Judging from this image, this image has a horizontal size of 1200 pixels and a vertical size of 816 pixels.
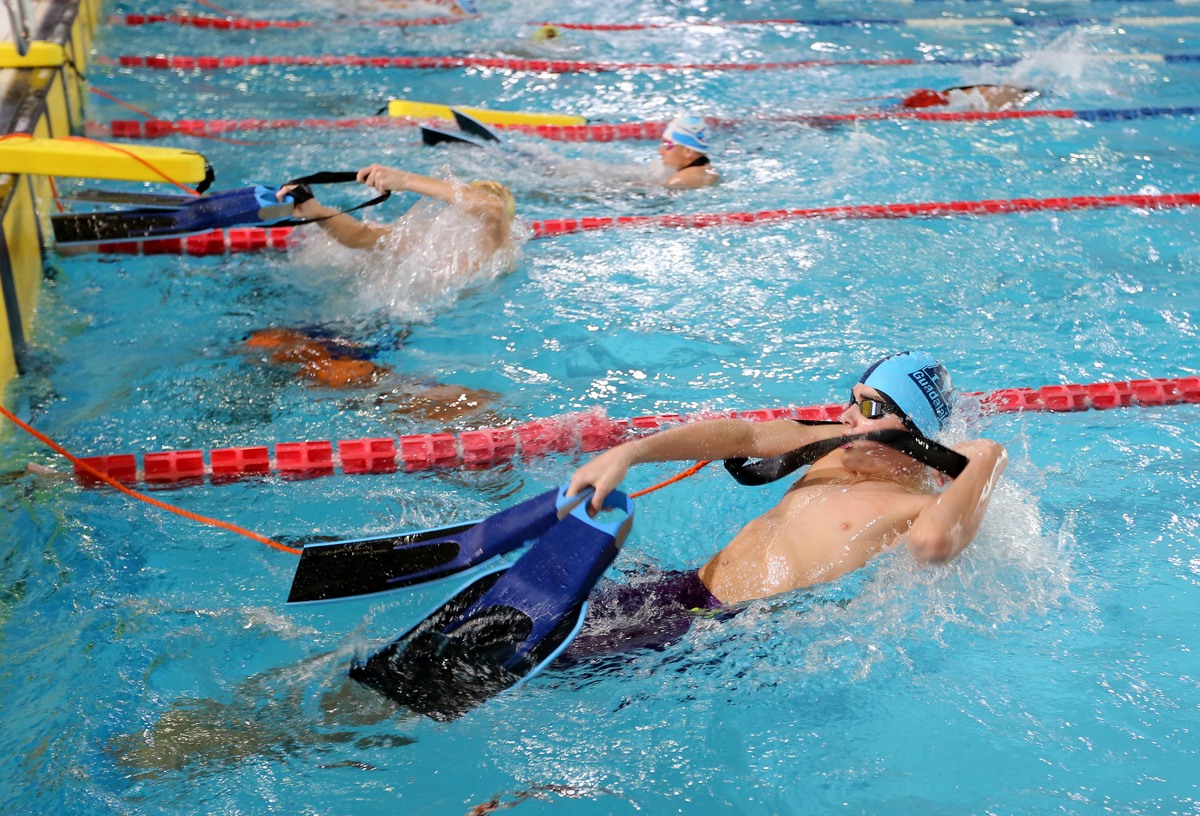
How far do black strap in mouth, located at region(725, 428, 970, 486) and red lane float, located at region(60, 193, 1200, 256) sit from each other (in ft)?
9.95

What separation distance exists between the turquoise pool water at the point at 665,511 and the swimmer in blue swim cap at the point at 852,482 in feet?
0.37

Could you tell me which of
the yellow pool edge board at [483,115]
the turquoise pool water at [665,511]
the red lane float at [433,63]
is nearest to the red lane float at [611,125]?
the yellow pool edge board at [483,115]

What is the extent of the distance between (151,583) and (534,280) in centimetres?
255

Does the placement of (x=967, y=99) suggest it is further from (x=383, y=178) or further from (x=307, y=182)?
(x=307, y=182)

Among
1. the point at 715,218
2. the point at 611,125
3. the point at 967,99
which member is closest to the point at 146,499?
the point at 715,218

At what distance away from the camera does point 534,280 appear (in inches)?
207

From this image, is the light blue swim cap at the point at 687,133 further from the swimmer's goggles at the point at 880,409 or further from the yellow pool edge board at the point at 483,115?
the swimmer's goggles at the point at 880,409

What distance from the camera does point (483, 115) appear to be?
718 cm

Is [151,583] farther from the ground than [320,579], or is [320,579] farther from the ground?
[320,579]

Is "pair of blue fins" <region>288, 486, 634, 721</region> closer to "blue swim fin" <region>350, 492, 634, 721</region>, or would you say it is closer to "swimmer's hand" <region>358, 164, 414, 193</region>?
"blue swim fin" <region>350, 492, 634, 721</region>

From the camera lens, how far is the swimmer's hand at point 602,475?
7.96 feet

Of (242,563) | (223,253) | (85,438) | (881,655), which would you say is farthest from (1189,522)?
(223,253)

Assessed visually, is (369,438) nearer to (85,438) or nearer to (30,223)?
(85,438)

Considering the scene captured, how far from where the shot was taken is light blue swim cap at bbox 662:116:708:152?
641cm
